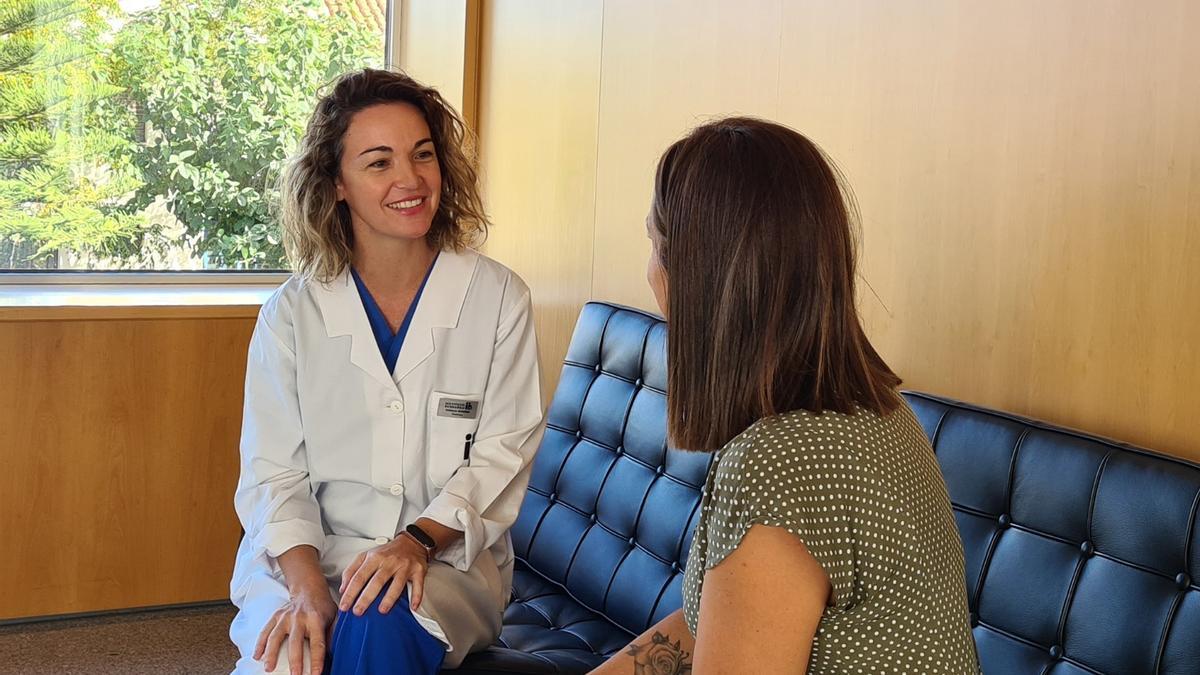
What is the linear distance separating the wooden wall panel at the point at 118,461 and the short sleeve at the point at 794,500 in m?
2.58

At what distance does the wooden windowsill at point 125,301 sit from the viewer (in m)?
3.32

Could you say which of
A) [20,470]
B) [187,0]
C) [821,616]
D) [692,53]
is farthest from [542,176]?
[821,616]

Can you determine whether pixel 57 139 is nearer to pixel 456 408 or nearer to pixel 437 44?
pixel 437 44

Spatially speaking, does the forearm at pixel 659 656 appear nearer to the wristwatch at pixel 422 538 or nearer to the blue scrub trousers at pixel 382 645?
the blue scrub trousers at pixel 382 645

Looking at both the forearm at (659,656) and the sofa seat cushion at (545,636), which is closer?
the forearm at (659,656)

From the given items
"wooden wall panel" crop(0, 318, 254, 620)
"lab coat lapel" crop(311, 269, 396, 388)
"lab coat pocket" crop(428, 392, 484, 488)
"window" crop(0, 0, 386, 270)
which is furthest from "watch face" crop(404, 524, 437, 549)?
"window" crop(0, 0, 386, 270)

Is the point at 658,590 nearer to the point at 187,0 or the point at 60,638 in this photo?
the point at 60,638

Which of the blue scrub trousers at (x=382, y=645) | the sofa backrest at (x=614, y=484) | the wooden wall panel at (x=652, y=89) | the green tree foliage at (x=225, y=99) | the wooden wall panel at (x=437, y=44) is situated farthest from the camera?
the wooden wall panel at (x=437, y=44)

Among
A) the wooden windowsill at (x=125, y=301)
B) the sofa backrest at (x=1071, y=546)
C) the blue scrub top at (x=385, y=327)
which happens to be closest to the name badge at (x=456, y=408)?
the blue scrub top at (x=385, y=327)

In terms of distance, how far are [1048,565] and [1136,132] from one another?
0.62 m

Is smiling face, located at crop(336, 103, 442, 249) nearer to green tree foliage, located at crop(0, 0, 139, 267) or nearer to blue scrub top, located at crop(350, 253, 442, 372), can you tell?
blue scrub top, located at crop(350, 253, 442, 372)

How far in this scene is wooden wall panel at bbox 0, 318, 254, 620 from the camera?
335cm

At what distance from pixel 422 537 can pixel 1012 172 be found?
3.67 ft

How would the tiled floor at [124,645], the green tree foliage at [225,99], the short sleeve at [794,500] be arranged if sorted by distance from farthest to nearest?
1. the green tree foliage at [225,99]
2. the tiled floor at [124,645]
3. the short sleeve at [794,500]
